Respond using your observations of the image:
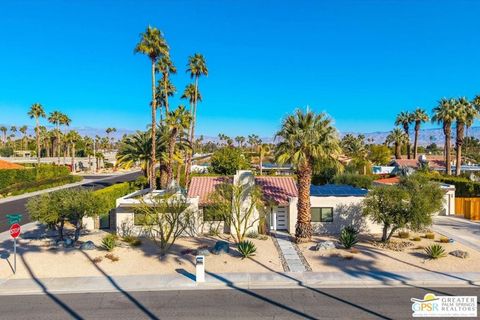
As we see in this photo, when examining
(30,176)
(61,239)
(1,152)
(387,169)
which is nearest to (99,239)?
(61,239)

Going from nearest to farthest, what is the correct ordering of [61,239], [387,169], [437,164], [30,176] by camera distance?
[61,239] < [30,176] < [387,169] < [437,164]

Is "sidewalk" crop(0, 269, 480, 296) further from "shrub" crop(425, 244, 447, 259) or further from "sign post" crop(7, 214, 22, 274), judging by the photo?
"shrub" crop(425, 244, 447, 259)

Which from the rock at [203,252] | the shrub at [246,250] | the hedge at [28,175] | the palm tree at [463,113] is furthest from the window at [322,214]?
the hedge at [28,175]

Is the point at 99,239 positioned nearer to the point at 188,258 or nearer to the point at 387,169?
the point at 188,258

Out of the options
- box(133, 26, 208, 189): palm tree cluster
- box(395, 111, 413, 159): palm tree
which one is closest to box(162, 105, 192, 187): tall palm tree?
box(133, 26, 208, 189): palm tree cluster

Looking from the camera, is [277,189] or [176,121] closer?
[277,189]

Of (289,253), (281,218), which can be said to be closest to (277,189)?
(281,218)

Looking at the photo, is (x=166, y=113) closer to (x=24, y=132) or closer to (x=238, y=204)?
(x=238, y=204)
